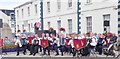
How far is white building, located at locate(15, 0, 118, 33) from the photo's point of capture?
868 inches

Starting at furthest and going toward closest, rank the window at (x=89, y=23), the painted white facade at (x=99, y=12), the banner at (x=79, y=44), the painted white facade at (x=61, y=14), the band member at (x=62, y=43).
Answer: the painted white facade at (x=61, y=14) → the window at (x=89, y=23) → the painted white facade at (x=99, y=12) → the band member at (x=62, y=43) → the banner at (x=79, y=44)

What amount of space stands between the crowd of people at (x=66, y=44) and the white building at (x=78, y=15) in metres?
3.08

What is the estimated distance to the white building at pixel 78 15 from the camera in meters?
22.0

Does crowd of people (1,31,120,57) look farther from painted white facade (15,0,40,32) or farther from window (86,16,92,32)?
Result: painted white facade (15,0,40,32)

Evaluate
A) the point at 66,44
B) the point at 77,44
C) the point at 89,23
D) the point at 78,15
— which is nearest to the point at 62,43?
the point at 66,44

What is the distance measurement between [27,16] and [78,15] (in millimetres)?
14228

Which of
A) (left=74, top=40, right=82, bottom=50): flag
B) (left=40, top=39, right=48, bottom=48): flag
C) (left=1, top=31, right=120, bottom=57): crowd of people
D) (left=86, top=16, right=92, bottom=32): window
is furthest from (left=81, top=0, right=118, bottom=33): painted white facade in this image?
(left=40, top=39, right=48, bottom=48): flag

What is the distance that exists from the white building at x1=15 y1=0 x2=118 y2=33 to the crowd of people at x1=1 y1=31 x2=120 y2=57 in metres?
3.08

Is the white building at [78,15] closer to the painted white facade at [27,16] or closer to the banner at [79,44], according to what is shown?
the painted white facade at [27,16]

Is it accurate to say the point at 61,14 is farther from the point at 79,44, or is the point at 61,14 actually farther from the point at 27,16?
the point at 79,44

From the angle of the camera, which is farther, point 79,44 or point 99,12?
point 99,12

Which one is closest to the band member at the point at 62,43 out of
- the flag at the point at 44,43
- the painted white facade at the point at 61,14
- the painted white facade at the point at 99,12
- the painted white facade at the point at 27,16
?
the flag at the point at 44,43

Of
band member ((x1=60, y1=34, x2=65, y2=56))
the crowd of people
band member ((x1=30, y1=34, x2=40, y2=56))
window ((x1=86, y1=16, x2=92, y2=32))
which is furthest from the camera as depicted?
window ((x1=86, y1=16, x2=92, y2=32))

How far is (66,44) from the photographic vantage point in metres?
17.1
